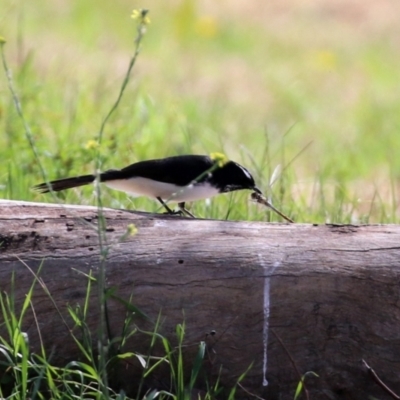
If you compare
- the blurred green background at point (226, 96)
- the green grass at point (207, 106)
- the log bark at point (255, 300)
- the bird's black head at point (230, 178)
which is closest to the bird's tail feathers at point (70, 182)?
the green grass at point (207, 106)

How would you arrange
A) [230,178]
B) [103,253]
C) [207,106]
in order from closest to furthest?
[103,253] → [230,178] → [207,106]

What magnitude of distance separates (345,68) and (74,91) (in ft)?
18.1

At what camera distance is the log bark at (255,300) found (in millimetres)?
3326

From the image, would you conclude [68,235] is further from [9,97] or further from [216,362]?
[9,97]

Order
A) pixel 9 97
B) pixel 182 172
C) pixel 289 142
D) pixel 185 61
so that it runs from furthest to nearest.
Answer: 1. pixel 185 61
2. pixel 289 142
3. pixel 9 97
4. pixel 182 172

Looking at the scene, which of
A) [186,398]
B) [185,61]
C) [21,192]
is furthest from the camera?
[185,61]

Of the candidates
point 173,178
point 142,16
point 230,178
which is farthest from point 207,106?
point 142,16

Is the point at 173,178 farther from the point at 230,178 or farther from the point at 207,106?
the point at 207,106

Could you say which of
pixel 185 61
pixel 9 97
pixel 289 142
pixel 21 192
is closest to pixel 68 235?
pixel 21 192

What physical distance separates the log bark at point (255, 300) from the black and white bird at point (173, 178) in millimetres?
851

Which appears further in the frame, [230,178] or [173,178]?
[230,178]

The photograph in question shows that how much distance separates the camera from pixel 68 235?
3.49 m

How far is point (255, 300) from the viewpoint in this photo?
3344 millimetres

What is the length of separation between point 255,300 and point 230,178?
117 cm
